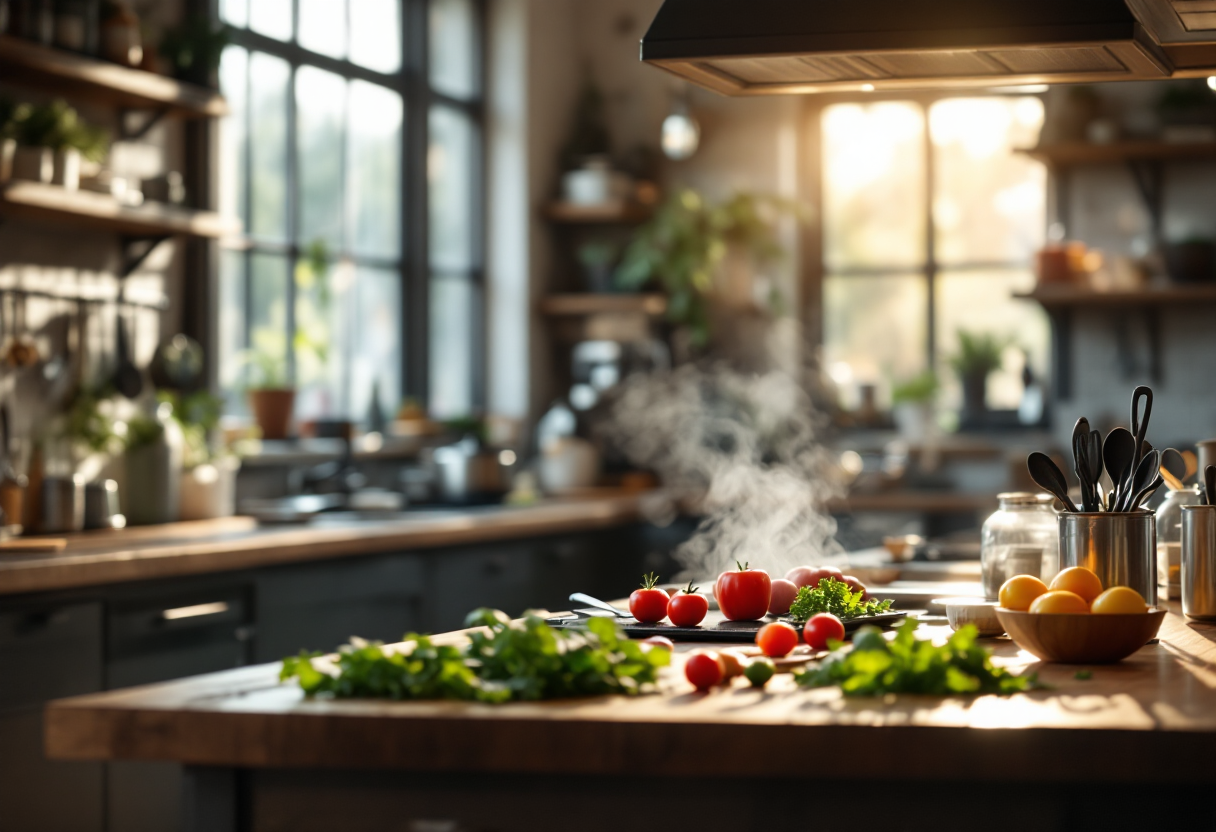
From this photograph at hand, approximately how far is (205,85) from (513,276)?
7.07ft

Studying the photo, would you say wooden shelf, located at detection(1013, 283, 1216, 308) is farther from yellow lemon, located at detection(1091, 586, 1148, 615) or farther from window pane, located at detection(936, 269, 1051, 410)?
yellow lemon, located at detection(1091, 586, 1148, 615)

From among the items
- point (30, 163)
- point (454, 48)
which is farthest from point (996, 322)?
point (30, 163)

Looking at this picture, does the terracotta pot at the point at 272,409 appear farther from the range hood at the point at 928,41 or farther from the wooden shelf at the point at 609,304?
the range hood at the point at 928,41

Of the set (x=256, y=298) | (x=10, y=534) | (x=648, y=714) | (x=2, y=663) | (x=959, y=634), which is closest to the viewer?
(x=648, y=714)

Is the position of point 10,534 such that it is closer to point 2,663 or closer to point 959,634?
point 2,663

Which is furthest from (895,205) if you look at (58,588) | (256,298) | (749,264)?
(58,588)

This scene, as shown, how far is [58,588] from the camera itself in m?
3.05

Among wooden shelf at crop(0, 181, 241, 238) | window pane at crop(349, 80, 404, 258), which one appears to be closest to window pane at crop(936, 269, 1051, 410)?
window pane at crop(349, 80, 404, 258)

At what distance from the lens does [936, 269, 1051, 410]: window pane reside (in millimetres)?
6137

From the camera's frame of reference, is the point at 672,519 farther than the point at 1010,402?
No

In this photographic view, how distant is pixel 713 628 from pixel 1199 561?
2.49 ft

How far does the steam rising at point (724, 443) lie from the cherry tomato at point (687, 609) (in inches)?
125

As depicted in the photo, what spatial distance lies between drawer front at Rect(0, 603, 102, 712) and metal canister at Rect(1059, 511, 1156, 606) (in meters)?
1.99

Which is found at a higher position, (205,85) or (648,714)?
(205,85)
